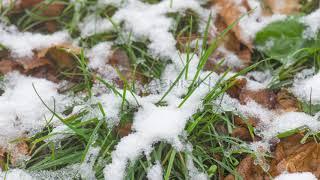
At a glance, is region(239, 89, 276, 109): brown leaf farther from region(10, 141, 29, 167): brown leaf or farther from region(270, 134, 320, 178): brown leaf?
region(10, 141, 29, 167): brown leaf

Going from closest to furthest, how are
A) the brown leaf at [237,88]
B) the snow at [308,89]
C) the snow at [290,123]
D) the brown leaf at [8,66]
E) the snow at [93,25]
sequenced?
the snow at [290,123]
the snow at [308,89]
the brown leaf at [237,88]
the brown leaf at [8,66]
the snow at [93,25]

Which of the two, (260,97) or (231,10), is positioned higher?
(231,10)

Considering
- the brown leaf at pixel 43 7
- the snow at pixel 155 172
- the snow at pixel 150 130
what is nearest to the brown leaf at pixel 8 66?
the brown leaf at pixel 43 7

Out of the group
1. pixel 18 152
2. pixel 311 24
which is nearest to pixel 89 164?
pixel 18 152

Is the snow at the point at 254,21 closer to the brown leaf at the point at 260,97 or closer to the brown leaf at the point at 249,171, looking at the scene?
the brown leaf at the point at 260,97

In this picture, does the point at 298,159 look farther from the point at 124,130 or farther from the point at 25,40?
the point at 25,40

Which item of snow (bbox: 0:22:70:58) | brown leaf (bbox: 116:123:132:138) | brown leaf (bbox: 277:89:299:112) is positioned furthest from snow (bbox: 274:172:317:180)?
Answer: snow (bbox: 0:22:70:58)

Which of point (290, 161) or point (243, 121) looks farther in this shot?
point (243, 121)
